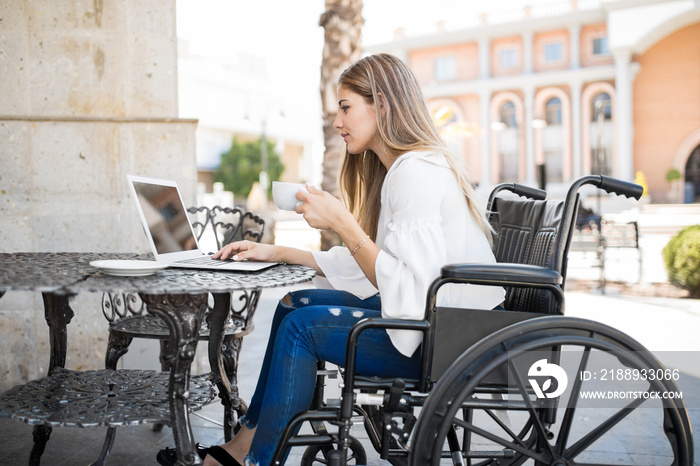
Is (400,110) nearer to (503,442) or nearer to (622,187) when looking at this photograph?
(622,187)

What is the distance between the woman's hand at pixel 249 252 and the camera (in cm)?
190

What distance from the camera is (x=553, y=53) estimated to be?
29.4 meters

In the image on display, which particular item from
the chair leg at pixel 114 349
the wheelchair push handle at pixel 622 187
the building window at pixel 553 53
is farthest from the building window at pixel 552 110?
the wheelchair push handle at pixel 622 187

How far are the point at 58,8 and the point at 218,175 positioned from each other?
1374 inches

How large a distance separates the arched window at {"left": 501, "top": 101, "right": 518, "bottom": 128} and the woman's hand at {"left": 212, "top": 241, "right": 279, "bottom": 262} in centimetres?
2958

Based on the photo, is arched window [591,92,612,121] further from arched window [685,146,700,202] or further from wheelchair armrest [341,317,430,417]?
wheelchair armrest [341,317,430,417]

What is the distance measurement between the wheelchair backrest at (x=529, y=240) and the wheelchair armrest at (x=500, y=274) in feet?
0.48

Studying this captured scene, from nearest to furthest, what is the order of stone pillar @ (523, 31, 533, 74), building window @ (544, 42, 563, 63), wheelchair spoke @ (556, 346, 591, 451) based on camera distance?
1. wheelchair spoke @ (556, 346, 591, 451)
2. stone pillar @ (523, 31, 533, 74)
3. building window @ (544, 42, 563, 63)

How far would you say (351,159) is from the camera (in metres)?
2.04

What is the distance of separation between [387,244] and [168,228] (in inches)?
31.0

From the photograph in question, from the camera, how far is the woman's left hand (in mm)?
1606

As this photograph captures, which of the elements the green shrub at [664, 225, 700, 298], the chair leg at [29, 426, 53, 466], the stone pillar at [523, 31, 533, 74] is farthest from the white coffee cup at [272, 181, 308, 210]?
the stone pillar at [523, 31, 533, 74]

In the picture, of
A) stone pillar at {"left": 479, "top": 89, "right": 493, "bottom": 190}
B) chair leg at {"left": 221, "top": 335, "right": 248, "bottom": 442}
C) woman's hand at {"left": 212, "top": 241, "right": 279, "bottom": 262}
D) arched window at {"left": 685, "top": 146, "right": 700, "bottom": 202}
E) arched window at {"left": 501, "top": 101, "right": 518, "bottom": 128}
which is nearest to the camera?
woman's hand at {"left": 212, "top": 241, "right": 279, "bottom": 262}

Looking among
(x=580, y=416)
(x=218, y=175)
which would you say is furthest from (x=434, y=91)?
(x=580, y=416)
